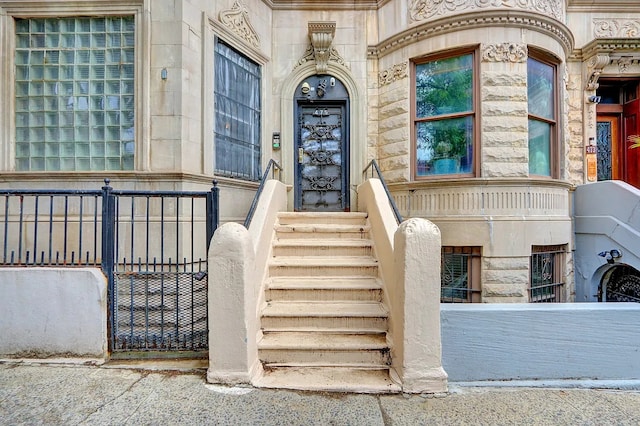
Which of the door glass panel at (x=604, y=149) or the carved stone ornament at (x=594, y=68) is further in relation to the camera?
the door glass panel at (x=604, y=149)

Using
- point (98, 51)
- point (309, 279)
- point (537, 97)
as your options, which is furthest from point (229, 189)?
point (537, 97)

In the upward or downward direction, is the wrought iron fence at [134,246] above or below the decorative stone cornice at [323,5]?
below

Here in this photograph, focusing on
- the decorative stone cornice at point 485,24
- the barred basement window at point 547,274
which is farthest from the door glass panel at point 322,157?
the barred basement window at point 547,274

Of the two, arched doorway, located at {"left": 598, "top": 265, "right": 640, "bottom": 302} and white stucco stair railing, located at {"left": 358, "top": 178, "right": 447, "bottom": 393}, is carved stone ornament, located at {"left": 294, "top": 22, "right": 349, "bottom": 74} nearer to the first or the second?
white stucco stair railing, located at {"left": 358, "top": 178, "right": 447, "bottom": 393}

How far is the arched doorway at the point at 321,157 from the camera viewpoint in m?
7.31

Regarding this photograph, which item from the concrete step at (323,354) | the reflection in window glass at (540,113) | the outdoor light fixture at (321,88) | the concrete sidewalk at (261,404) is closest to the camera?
the concrete sidewalk at (261,404)

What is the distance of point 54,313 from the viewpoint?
11.8ft

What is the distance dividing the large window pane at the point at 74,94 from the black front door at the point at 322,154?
336 centimetres

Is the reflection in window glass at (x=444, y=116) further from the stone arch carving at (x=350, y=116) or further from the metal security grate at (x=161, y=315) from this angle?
the metal security grate at (x=161, y=315)

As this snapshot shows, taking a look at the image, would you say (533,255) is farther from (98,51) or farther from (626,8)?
(98,51)

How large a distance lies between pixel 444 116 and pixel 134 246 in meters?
5.84

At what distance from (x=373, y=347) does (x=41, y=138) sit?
6.00 m

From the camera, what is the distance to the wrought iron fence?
3717 millimetres

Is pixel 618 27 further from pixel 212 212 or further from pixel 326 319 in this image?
pixel 212 212
